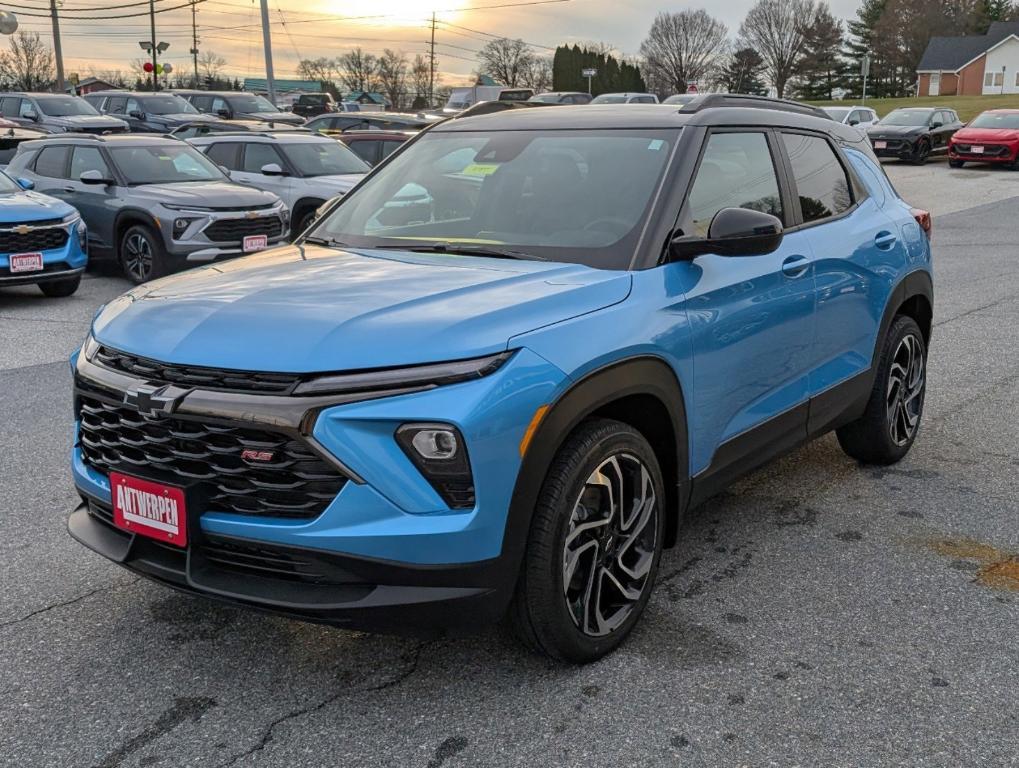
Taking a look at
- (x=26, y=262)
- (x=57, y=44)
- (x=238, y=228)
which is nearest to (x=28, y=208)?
(x=26, y=262)

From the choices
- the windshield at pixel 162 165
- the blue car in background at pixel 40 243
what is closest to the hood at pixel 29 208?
the blue car in background at pixel 40 243

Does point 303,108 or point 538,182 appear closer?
point 538,182

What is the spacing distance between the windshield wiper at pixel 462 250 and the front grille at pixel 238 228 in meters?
A: 8.11

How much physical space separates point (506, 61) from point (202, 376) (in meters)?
94.8

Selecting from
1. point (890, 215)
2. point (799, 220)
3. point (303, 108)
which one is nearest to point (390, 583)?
point (799, 220)

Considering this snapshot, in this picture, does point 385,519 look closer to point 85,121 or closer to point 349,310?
point 349,310

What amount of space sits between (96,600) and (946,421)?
4.83 metres

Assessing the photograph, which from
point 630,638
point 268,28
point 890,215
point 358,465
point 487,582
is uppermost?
point 268,28

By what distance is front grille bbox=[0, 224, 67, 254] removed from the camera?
10133 mm

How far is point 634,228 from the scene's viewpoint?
3.64m

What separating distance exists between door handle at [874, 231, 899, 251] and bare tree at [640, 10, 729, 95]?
327 feet

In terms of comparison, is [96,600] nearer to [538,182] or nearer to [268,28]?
[538,182]

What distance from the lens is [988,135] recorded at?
95.5ft

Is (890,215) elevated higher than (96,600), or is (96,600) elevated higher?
(890,215)
